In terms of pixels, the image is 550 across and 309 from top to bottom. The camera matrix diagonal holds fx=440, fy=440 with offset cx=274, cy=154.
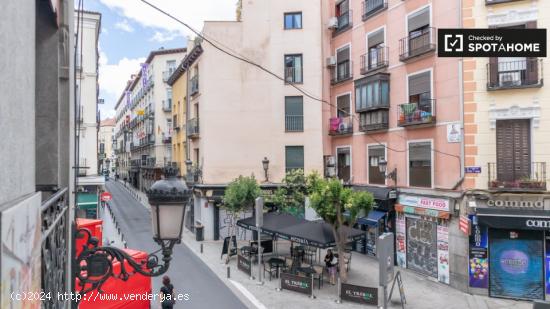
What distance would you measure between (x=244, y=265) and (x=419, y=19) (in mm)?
13335

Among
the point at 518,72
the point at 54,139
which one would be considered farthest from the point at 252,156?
the point at 54,139

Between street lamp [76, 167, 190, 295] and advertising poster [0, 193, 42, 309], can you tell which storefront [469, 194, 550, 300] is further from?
advertising poster [0, 193, 42, 309]

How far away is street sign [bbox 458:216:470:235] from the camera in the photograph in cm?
1638

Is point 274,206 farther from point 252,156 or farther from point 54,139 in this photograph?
point 54,139

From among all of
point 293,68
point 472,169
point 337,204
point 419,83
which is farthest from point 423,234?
point 293,68

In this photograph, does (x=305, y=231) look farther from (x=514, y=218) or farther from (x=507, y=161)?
(x=507, y=161)

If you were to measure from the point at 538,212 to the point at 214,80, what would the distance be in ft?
63.8

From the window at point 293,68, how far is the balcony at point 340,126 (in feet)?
11.3

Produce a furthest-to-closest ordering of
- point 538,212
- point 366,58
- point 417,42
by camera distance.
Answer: point 366,58 < point 417,42 < point 538,212

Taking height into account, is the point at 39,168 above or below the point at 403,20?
A: below

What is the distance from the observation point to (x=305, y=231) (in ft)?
56.8

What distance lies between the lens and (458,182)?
17.1 m

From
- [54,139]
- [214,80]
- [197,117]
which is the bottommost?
[54,139]

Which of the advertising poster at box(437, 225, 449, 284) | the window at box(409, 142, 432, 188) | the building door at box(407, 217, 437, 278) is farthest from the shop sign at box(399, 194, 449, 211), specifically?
the advertising poster at box(437, 225, 449, 284)
